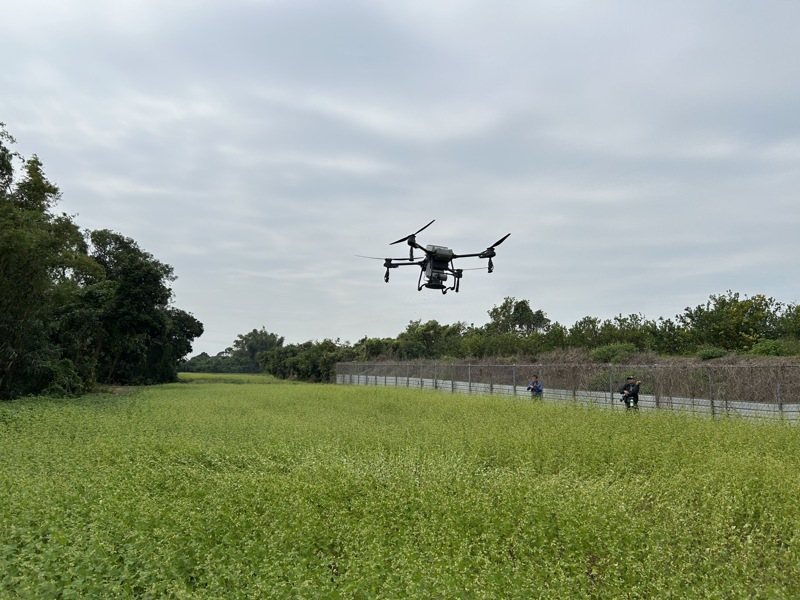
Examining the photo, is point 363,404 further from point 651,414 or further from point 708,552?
point 708,552

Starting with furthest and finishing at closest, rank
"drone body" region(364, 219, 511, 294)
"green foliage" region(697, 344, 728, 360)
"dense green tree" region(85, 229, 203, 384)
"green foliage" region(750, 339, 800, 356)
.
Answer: "dense green tree" region(85, 229, 203, 384) → "green foliage" region(697, 344, 728, 360) → "green foliage" region(750, 339, 800, 356) → "drone body" region(364, 219, 511, 294)

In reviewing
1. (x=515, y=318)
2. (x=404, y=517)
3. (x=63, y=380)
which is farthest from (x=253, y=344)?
(x=404, y=517)

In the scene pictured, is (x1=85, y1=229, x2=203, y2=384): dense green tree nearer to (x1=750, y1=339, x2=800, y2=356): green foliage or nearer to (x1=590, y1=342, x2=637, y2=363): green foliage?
(x1=590, y1=342, x2=637, y2=363): green foliage

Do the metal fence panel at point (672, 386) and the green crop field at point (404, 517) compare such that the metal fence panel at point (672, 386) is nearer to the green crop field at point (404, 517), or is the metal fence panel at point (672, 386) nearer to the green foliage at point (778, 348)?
the green crop field at point (404, 517)

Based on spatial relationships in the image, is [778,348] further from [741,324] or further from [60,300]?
[60,300]

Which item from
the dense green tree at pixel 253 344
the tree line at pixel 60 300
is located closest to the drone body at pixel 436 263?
the tree line at pixel 60 300

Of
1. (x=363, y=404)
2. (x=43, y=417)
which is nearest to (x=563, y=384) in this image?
(x=363, y=404)

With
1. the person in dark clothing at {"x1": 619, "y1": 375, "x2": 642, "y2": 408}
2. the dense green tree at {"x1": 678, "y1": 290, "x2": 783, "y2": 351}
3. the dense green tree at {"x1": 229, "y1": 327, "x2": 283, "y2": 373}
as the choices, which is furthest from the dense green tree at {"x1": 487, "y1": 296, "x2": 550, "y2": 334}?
the dense green tree at {"x1": 229, "y1": 327, "x2": 283, "y2": 373}
